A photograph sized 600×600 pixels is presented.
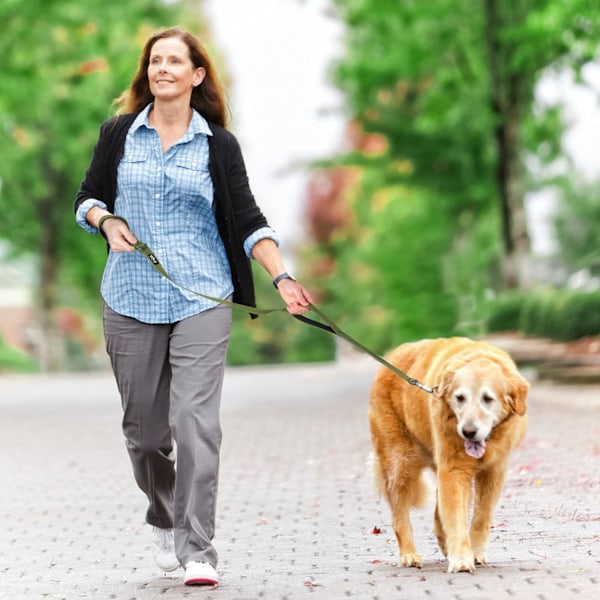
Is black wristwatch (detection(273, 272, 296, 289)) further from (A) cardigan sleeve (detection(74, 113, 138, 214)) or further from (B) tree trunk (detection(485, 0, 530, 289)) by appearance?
(B) tree trunk (detection(485, 0, 530, 289))

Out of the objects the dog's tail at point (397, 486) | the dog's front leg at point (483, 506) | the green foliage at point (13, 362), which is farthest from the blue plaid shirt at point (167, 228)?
the green foliage at point (13, 362)

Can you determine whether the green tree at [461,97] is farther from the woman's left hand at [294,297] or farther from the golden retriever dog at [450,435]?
the woman's left hand at [294,297]

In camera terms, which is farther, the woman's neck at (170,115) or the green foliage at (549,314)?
the green foliage at (549,314)

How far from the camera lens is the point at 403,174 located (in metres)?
28.2

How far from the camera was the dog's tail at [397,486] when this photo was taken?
588 cm

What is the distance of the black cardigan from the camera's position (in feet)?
18.4

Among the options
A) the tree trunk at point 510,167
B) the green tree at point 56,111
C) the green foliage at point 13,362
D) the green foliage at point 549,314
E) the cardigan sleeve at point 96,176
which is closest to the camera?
the cardigan sleeve at point 96,176

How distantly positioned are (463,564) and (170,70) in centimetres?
227

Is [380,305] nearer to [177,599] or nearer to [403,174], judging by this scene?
[403,174]

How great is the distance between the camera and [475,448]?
545 cm

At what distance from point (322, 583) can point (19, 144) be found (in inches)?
1199

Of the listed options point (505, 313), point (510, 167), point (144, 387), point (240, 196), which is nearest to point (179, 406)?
point (144, 387)

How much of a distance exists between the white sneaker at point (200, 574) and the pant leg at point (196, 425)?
0.09ft

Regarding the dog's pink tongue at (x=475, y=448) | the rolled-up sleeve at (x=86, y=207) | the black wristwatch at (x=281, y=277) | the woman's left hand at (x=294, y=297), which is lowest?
the dog's pink tongue at (x=475, y=448)
